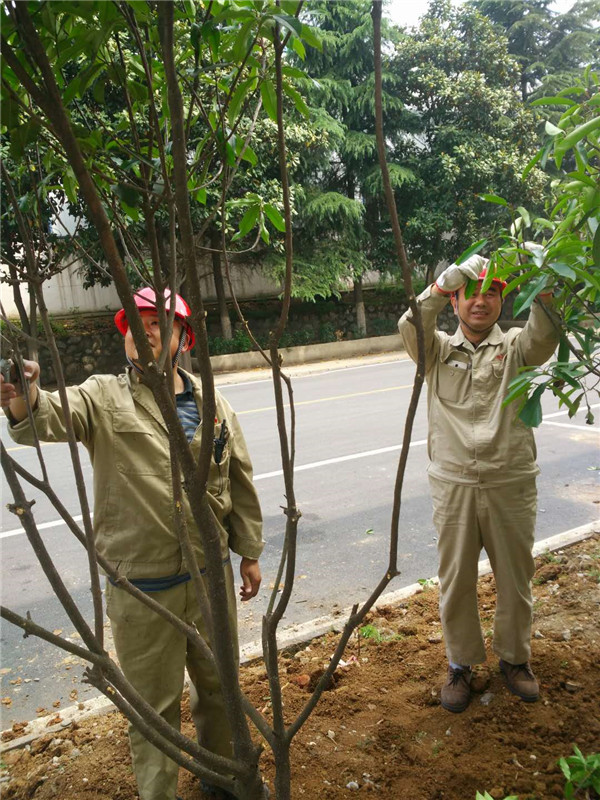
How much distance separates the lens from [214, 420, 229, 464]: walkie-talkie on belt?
2.05m

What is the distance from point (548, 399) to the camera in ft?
32.7

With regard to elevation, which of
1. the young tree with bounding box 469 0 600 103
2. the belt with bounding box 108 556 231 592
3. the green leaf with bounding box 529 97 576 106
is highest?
the young tree with bounding box 469 0 600 103

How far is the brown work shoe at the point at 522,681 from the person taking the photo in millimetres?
2514

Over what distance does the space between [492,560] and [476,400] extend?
25.4 inches

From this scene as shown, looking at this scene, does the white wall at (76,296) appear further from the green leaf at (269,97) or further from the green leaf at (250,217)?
the green leaf at (269,97)

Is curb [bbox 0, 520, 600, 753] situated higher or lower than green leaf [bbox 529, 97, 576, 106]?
lower

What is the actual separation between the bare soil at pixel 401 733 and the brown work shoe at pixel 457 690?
4 centimetres

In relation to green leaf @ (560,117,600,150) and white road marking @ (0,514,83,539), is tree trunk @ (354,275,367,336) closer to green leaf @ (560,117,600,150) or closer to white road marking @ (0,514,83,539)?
white road marking @ (0,514,83,539)

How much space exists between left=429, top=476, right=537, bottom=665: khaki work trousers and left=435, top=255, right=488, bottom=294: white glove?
2.55ft

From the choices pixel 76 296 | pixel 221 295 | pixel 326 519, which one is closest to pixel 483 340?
pixel 326 519

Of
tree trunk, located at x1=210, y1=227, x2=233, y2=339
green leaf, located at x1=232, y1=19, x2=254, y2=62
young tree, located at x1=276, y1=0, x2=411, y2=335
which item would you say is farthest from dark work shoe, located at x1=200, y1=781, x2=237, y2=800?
young tree, located at x1=276, y1=0, x2=411, y2=335

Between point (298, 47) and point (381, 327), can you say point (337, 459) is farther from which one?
point (381, 327)

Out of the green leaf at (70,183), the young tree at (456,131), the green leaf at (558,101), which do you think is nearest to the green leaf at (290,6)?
the green leaf at (70,183)

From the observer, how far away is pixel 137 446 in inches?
80.0
